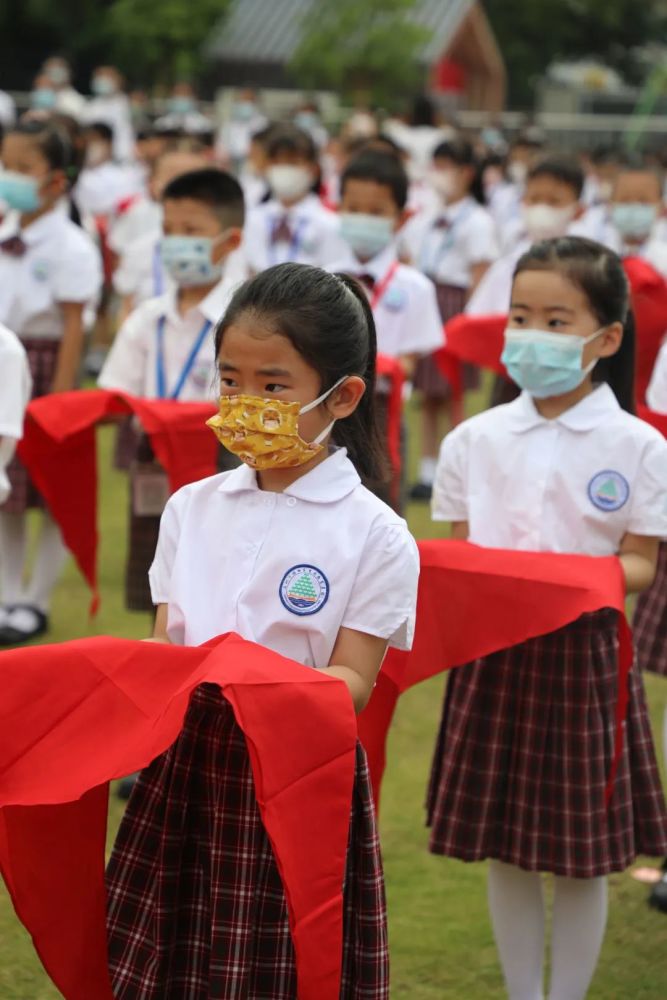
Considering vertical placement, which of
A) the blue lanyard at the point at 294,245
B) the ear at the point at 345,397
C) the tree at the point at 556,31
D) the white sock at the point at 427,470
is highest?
the tree at the point at 556,31

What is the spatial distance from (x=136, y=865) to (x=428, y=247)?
6507 mm

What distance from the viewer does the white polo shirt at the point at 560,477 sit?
2.91 meters

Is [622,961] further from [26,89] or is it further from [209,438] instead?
[26,89]

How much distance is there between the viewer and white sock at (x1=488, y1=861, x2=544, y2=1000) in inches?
118

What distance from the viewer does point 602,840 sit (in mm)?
2885

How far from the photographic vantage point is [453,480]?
9.98 ft

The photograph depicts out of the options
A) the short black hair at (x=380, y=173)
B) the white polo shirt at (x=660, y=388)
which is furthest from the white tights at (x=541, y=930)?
the short black hair at (x=380, y=173)

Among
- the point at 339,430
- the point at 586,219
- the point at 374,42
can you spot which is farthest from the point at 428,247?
the point at 374,42

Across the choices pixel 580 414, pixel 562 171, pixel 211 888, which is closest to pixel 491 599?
pixel 580 414

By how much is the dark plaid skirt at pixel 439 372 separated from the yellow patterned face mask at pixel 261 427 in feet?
16.9

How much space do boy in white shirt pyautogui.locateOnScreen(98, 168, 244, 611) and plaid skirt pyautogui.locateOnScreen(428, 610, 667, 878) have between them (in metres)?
1.31

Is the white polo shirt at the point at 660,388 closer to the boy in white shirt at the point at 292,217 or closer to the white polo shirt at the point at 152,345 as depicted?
the white polo shirt at the point at 152,345

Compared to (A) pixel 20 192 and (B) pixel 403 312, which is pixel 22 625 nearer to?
(A) pixel 20 192

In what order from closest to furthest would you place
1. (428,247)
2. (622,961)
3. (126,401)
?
(622,961)
(126,401)
(428,247)
